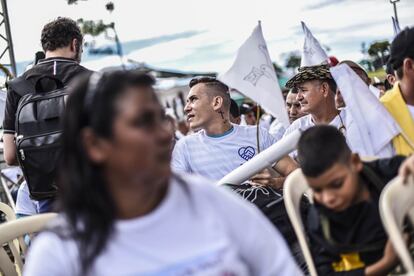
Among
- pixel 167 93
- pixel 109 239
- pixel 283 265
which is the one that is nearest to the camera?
pixel 109 239

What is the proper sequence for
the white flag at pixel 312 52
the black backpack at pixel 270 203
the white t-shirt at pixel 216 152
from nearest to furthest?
1. the black backpack at pixel 270 203
2. the white t-shirt at pixel 216 152
3. the white flag at pixel 312 52

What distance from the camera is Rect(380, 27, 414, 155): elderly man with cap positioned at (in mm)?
2570

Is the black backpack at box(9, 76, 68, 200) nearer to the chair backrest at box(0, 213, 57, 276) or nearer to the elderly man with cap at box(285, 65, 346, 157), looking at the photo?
the chair backrest at box(0, 213, 57, 276)

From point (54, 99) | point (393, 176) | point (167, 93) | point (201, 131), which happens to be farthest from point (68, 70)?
point (167, 93)

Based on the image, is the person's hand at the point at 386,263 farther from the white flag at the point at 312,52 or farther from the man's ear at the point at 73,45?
the white flag at the point at 312,52

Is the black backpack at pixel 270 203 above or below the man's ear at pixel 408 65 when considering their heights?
below

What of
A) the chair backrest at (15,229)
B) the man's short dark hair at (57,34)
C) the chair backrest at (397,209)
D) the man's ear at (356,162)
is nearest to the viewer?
the chair backrest at (397,209)

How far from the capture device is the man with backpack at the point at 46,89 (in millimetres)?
2961

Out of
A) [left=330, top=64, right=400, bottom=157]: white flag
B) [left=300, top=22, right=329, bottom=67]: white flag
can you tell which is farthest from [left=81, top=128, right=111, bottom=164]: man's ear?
[left=300, top=22, right=329, bottom=67]: white flag

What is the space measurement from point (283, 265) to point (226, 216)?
8.6 inches

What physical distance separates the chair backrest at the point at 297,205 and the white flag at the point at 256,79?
0.80 meters

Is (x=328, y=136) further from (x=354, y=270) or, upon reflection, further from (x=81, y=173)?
(x=81, y=173)

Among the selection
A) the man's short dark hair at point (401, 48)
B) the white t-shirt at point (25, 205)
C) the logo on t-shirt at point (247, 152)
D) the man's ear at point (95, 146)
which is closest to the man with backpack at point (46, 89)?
the white t-shirt at point (25, 205)

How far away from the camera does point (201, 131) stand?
12.6 ft
